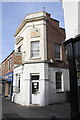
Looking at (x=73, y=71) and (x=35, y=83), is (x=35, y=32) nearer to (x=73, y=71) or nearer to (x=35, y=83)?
(x=35, y=83)

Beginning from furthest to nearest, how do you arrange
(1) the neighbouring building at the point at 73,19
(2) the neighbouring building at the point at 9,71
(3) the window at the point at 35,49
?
(2) the neighbouring building at the point at 9,71, (3) the window at the point at 35,49, (1) the neighbouring building at the point at 73,19

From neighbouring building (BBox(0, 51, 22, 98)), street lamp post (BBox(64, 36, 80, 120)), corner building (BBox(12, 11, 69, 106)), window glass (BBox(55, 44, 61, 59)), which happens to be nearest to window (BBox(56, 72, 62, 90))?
corner building (BBox(12, 11, 69, 106))

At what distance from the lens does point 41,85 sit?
12.2 meters

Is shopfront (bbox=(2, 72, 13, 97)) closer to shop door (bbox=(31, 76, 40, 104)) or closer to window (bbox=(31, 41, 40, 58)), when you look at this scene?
shop door (bbox=(31, 76, 40, 104))

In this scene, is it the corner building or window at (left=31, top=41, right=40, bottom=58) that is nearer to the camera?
the corner building

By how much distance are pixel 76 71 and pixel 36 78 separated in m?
6.72

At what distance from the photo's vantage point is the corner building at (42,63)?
12.4 m

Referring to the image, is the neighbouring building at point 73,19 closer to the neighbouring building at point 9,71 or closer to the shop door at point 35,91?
the shop door at point 35,91

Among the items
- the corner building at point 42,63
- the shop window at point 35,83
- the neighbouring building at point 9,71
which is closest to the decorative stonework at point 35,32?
the corner building at point 42,63

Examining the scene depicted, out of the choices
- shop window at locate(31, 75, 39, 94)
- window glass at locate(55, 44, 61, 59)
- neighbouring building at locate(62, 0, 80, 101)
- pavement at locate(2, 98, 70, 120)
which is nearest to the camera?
neighbouring building at locate(62, 0, 80, 101)

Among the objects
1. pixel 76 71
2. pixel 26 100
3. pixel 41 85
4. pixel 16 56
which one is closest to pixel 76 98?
pixel 76 71

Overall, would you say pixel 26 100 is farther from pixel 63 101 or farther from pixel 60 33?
pixel 60 33

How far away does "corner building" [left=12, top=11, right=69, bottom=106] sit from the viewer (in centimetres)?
1235

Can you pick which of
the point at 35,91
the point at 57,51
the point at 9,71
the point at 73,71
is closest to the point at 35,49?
the point at 57,51
